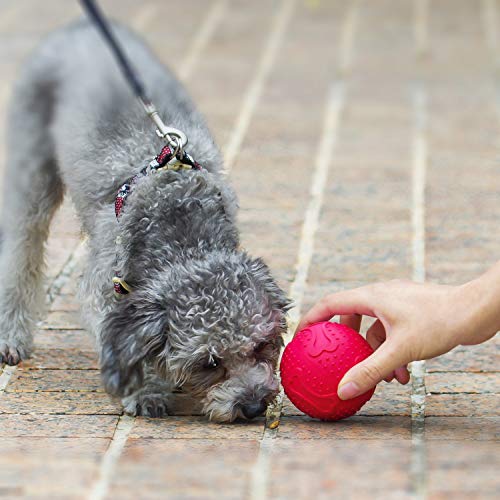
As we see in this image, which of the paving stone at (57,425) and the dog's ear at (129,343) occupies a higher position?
the dog's ear at (129,343)

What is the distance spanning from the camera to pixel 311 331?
3963mm

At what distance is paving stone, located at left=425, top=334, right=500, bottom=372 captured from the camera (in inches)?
177

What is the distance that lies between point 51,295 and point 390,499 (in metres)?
2.53

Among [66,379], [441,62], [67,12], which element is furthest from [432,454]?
[67,12]

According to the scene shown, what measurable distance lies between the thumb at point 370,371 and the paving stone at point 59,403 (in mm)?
900

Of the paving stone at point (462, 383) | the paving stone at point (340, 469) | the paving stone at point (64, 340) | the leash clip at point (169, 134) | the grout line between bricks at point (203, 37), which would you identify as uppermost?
the leash clip at point (169, 134)

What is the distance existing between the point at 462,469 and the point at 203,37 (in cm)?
699

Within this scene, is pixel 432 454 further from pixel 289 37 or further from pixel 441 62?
pixel 289 37

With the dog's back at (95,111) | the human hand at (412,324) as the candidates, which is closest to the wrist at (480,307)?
the human hand at (412,324)

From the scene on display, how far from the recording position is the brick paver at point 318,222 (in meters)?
3.58

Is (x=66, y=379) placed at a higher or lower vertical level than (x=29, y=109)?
lower

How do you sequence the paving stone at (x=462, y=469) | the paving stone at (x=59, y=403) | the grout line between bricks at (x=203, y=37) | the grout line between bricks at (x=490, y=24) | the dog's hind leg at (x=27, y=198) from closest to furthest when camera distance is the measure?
the paving stone at (x=462, y=469) → the paving stone at (x=59, y=403) → the dog's hind leg at (x=27, y=198) → the grout line between bricks at (x=203, y=37) → the grout line between bricks at (x=490, y=24)

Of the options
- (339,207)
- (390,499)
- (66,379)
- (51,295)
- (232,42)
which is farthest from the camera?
(232,42)

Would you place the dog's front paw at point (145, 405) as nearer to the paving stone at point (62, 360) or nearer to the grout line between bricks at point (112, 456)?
the grout line between bricks at point (112, 456)
